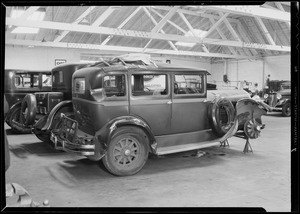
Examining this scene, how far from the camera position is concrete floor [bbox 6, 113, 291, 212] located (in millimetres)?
3232

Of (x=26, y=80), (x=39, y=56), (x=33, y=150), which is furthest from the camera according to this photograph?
(x=39, y=56)

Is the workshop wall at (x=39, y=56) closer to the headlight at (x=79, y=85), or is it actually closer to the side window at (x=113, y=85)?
the headlight at (x=79, y=85)

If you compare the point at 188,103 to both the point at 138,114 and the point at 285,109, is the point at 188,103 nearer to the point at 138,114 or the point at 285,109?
the point at 138,114

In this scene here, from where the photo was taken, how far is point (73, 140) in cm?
425

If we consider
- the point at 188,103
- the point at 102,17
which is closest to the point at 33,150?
the point at 188,103

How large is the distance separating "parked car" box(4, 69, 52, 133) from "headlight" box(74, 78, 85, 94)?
3159 millimetres

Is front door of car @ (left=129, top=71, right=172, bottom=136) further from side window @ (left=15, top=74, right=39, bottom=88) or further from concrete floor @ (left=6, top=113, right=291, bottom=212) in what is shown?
side window @ (left=15, top=74, right=39, bottom=88)

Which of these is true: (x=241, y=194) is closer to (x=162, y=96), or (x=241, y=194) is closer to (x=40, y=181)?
(x=162, y=96)

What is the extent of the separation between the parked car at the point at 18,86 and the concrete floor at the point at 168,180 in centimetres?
195

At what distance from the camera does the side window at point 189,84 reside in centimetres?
468

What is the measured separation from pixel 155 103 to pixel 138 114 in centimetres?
33

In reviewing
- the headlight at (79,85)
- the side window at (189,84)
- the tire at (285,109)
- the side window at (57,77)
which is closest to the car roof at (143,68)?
the side window at (189,84)
